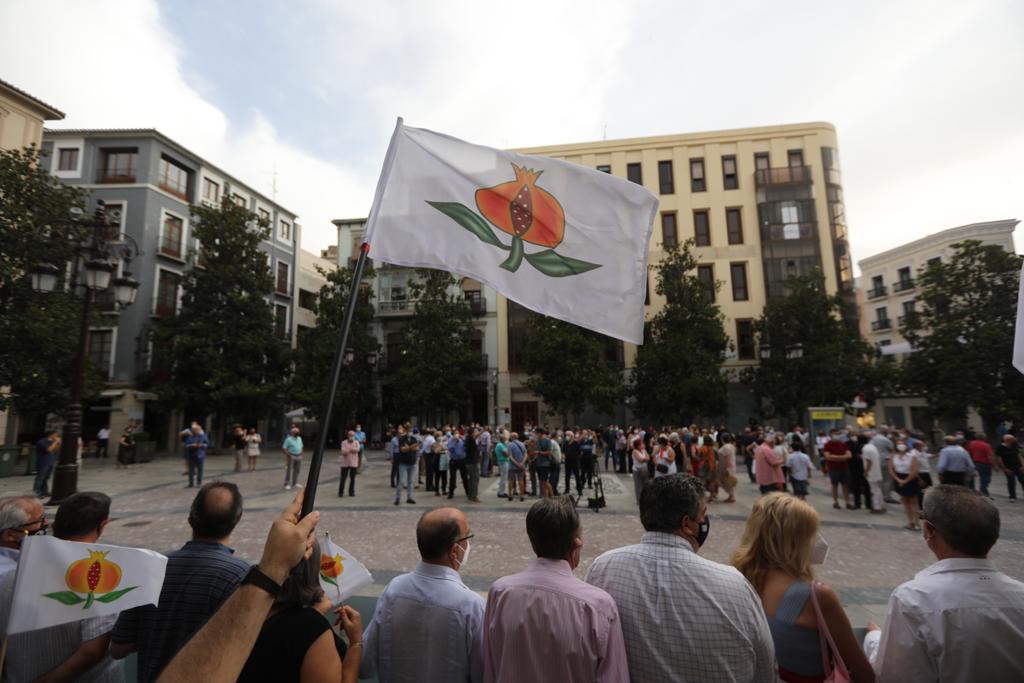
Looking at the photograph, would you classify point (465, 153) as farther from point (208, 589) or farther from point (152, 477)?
point (152, 477)

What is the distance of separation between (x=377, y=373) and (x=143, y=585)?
32902 mm

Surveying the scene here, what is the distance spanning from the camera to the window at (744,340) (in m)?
31.5

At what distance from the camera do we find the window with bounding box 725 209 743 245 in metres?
33.0

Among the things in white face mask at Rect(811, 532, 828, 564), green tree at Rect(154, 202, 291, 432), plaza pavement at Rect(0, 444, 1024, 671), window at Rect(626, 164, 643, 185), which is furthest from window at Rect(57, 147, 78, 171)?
white face mask at Rect(811, 532, 828, 564)

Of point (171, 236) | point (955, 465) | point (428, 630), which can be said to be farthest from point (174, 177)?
point (955, 465)

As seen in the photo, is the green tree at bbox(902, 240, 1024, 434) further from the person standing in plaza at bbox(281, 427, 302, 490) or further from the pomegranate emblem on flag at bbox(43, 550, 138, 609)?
the pomegranate emblem on flag at bbox(43, 550, 138, 609)

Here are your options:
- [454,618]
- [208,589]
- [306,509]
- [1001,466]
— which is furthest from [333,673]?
[1001,466]

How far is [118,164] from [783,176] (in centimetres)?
3985

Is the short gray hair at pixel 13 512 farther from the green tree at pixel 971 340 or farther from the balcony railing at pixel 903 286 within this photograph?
the balcony railing at pixel 903 286

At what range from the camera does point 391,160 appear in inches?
146

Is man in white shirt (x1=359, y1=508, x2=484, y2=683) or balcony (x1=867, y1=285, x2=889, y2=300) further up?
balcony (x1=867, y1=285, x2=889, y2=300)

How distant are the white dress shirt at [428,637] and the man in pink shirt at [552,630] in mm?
117

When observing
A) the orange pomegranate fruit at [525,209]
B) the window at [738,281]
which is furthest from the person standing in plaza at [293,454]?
the window at [738,281]

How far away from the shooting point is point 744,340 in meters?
31.8
